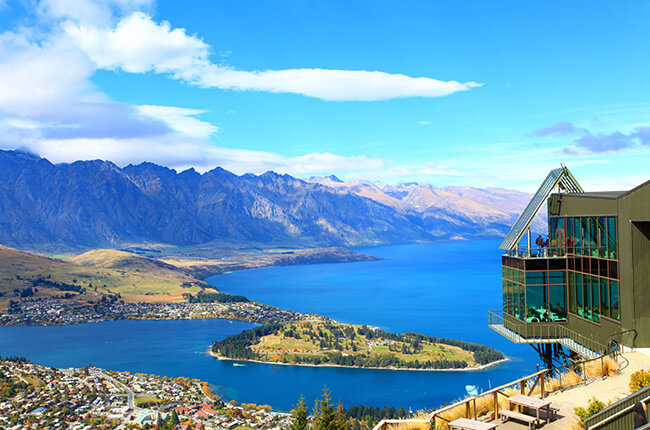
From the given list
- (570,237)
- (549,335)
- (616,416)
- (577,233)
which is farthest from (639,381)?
(570,237)

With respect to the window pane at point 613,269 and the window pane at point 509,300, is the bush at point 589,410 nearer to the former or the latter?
the window pane at point 613,269

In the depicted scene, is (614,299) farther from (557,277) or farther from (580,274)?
(557,277)

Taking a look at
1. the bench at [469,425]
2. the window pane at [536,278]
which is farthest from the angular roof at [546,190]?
the bench at [469,425]

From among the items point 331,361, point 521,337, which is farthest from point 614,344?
point 331,361

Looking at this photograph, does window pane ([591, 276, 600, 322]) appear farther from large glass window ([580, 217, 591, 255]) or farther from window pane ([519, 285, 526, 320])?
window pane ([519, 285, 526, 320])

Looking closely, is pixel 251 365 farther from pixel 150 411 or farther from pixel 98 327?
pixel 98 327

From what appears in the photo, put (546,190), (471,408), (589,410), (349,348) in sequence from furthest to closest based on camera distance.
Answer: (349,348), (546,190), (471,408), (589,410)
